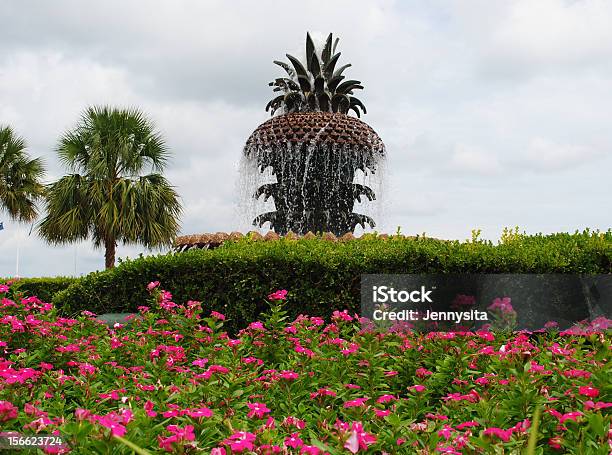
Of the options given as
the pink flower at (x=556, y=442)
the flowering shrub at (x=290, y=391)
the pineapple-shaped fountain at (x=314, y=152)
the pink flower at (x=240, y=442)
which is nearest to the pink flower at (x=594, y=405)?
the flowering shrub at (x=290, y=391)

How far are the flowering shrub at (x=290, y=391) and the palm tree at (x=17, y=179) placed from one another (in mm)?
21822

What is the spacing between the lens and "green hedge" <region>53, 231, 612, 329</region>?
7852mm

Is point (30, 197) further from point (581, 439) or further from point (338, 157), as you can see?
point (581, 439)

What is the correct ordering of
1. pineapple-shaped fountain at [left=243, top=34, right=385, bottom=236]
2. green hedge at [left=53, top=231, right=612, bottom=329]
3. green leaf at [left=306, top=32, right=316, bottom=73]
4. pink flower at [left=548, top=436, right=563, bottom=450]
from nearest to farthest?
1. pink flower at [left=548, top=436, right=563, bottom=450]
2. green hedge at [left=53, top=231, right=612, bottom=329]
3. pineapple-shaped fountain at [left=243, top=34, right=385, bottom=236]
4. green leaf at [left=306, top=32, right=316, bottom=73]

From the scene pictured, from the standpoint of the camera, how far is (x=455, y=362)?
4523 mm

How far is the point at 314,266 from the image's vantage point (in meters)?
7.88

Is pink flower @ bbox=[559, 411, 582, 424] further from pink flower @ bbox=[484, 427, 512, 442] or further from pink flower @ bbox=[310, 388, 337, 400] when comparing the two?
pink flower @ bbox=[310, 388, 337, 400]

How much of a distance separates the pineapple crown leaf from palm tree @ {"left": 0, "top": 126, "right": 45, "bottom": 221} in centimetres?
1583

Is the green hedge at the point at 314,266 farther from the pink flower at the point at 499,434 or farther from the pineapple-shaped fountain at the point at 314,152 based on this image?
the pink flower at the point at 499,434

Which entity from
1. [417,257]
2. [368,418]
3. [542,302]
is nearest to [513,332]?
[542,302]

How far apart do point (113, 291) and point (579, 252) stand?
6.66m

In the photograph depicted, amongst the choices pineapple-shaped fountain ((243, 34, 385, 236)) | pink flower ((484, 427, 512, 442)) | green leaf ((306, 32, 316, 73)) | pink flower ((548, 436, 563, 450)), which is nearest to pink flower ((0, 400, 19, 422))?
pink flower ((484, 427, 512, 442))

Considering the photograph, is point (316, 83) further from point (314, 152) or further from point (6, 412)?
point (6, 412)

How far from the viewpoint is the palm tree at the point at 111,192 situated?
20.5m
